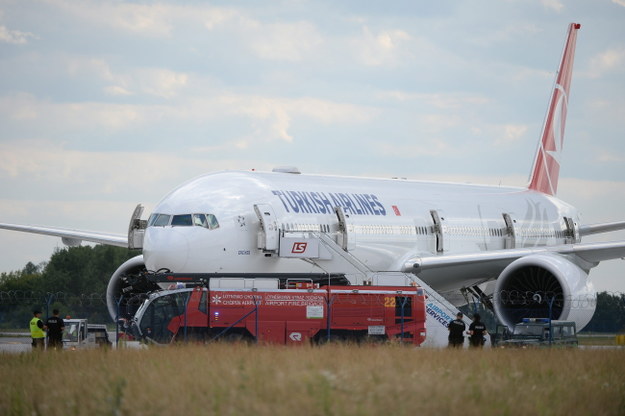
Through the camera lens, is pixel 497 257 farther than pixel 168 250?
Yes

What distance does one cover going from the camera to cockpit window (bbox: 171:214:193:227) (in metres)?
25.5

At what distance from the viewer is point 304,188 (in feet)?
92.8

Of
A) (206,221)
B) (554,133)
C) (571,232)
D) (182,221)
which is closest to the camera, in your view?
(206,221)

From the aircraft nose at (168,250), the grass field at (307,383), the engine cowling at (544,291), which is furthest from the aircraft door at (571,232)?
the grass field at (307,383)

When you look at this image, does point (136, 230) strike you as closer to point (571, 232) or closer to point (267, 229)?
point (267, 229)

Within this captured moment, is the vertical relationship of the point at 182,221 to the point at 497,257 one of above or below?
above

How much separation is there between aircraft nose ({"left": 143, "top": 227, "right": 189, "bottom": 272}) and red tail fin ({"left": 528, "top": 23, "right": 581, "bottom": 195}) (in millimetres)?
17003

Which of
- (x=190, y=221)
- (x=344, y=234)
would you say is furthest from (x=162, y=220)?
(x=344, y=234)

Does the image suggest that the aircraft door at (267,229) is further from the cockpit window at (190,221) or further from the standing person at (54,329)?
the standing person at (54,329)

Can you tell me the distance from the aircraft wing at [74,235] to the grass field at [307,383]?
13.8 metres

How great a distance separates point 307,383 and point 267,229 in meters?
13.1

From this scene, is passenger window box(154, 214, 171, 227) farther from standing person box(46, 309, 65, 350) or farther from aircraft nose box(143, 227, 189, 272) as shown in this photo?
standing person box(46, 309, 65, 350)

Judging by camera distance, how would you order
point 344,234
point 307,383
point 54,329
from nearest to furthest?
point 307,383 → point 54,329 → point 344,234

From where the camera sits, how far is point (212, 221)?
25516 mm
